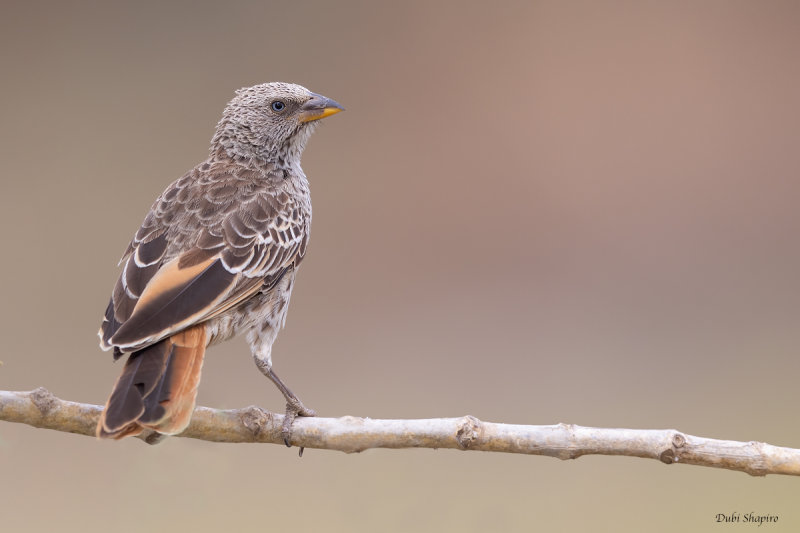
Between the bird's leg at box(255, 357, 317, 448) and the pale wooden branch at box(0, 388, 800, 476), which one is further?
the bird's leg at box(255, 357, 317, 448)

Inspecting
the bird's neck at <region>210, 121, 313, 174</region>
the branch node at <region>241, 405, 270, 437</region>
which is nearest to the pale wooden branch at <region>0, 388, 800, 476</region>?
the branch node at <region>241, 405, 270, 437</region>

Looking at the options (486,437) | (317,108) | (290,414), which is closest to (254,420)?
(290,414)

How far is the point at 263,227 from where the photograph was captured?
94.7 inches

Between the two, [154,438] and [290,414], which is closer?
[154,438]

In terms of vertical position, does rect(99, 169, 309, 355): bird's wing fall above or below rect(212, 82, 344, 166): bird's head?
below

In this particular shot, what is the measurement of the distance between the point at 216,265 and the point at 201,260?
40 millimetres

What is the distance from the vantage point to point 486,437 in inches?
71.6

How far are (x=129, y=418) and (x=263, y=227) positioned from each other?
815 mm

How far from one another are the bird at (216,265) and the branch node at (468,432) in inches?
18.6

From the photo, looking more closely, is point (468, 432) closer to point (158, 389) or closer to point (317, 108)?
point (158, 389)

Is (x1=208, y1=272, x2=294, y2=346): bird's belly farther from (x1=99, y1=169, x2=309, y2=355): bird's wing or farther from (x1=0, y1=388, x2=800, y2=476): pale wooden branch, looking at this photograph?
(x1=0, y1=388, x2=800, y2=476): pale wooden branch

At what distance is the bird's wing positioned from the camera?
6.40ft

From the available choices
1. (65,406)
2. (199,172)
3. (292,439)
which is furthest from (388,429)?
(199,172)

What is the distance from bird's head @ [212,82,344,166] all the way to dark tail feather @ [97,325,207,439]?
0.88 m
